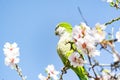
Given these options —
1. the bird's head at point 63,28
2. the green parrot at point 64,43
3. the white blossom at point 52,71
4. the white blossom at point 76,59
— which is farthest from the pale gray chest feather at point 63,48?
the white blossom at point 76,59

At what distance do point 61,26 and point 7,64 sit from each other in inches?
135

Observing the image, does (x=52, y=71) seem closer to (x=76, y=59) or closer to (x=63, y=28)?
(x=76, y=59)

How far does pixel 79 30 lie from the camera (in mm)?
2789

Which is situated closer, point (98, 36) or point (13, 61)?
point (98, 36)

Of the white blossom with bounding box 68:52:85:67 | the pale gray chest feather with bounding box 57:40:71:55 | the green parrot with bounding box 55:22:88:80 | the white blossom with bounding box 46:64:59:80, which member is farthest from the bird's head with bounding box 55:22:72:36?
the white blossom with bounding box 68:52:85:67

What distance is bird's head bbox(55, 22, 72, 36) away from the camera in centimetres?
752

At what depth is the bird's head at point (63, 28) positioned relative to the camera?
7.52 m

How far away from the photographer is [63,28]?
311 inches

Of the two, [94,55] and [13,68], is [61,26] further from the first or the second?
[94,55]

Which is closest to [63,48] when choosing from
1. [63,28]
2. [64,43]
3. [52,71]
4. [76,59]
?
[64,43]

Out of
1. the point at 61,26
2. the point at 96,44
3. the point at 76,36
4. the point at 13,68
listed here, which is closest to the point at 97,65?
the point at 96,44

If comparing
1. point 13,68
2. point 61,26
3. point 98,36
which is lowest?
point 98,36

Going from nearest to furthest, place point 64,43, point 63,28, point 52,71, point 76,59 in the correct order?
point 76,59, point 52,71, point 64,43, point 63,28

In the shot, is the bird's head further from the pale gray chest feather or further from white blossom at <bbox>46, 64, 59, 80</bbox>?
white blossom at <bbox>46, 64, 59, 80</bbox>
